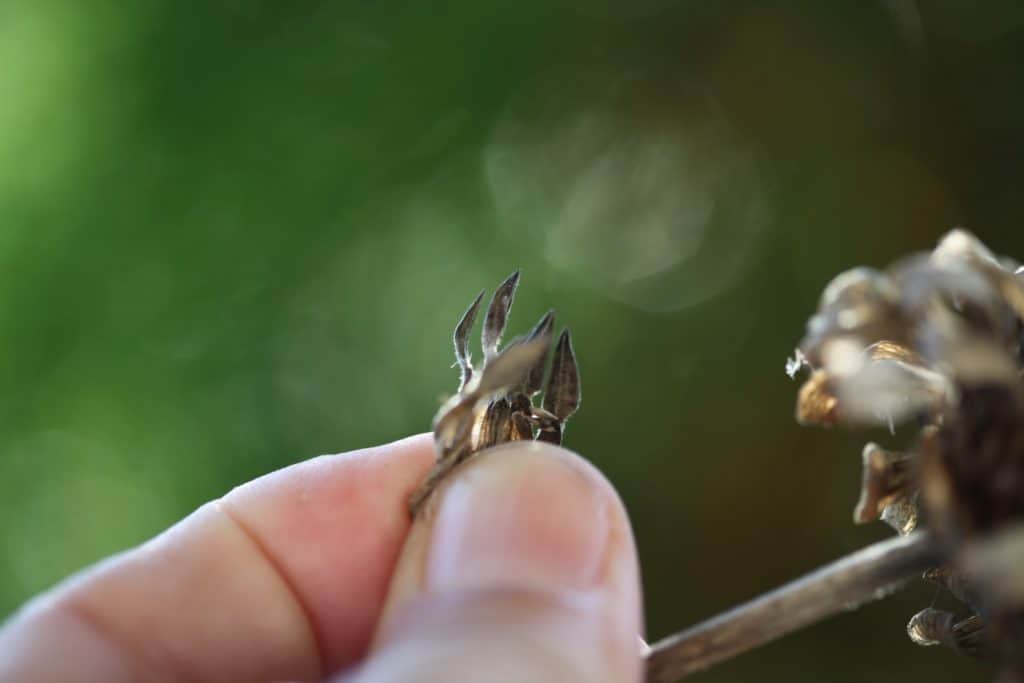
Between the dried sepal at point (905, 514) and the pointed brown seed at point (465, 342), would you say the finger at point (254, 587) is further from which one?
the dried sepal at point (905, 514)

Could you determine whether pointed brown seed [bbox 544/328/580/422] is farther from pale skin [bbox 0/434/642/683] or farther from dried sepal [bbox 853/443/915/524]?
dried sepal [bbox 853/443/915/524]

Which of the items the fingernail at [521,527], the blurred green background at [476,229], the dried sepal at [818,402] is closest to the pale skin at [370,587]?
the fingernail at [521,527]

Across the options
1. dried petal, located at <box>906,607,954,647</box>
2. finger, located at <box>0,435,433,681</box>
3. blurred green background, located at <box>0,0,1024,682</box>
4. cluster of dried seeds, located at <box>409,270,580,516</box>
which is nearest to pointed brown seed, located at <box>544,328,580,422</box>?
cluster of dried seeds, located at <box>409,270,580,516</box>

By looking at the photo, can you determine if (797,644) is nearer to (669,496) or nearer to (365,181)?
(669,496)

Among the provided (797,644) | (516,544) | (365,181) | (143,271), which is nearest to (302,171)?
(365,181)

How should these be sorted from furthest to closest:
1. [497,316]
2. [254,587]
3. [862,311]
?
[254,587]
[497,316]
[862,311]

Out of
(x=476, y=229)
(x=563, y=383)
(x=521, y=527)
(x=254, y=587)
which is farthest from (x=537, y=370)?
(x=476, y=229)

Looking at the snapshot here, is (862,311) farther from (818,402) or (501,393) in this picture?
(501,393)
